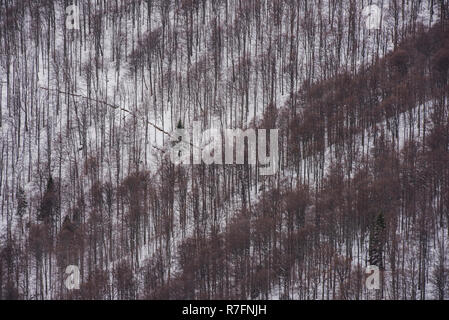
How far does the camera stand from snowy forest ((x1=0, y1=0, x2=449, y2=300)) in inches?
2327

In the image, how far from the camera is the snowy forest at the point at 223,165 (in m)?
59.1

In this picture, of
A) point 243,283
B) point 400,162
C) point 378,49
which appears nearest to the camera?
point 243,283

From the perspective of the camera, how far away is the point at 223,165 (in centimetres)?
6731

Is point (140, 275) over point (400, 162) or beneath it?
beneath

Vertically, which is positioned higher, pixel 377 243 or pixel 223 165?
pixel 223 165

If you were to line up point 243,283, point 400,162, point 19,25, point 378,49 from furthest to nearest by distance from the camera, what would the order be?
point 19,25
point 378,49
point 400,162
point 243,283

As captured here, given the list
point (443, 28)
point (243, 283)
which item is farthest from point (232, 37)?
point (243, 283)

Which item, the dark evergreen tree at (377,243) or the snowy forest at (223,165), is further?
the snowy forest at (223,165)

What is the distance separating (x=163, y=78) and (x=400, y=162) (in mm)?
28443

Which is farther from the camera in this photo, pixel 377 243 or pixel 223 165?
pixel 223 165

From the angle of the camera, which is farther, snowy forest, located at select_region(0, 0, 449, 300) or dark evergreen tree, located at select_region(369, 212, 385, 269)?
snowy forest, located at select_region(0, 0, 449, 300)
